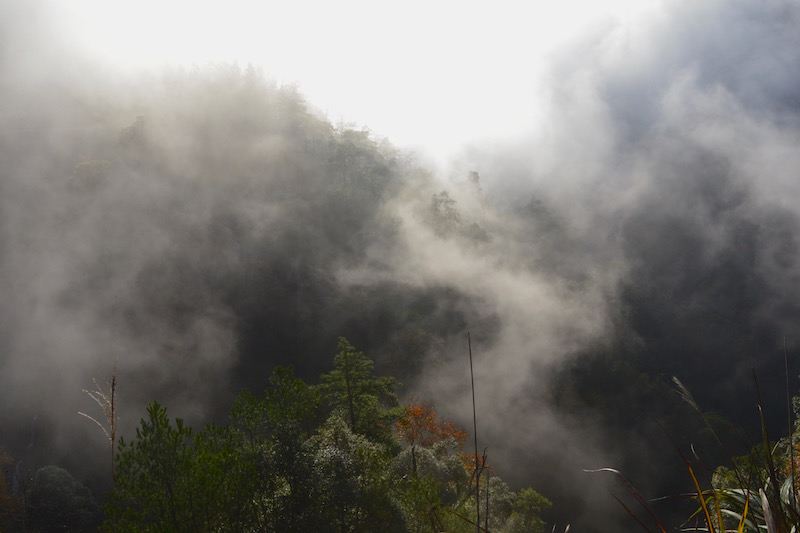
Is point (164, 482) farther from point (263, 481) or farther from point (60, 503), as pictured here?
point (60, 503)

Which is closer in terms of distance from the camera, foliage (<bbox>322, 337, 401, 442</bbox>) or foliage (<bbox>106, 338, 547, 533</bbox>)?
foliage (<bbox>106, 338, 547, 533</bbox>)

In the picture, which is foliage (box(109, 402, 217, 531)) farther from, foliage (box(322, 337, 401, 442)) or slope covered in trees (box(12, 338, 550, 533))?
foliage (box(322, 337, 401, 442))

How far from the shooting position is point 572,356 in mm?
85500

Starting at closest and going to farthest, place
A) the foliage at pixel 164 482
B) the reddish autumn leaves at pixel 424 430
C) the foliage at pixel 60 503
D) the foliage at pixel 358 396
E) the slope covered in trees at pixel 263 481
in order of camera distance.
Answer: the foliage at pixel 164 482
the slope covered in trees at pixel 263 481
the foliage at pixel 358 396
the foliage at pixel 60 503
the reddish autumn leaves at pixel 424 430

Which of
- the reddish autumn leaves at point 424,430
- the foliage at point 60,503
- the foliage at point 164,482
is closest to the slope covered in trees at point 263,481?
the foliage at point 164,482

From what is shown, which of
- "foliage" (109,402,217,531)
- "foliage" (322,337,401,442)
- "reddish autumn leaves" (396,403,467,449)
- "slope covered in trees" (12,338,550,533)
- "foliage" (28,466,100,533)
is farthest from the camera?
"reddish autumn leaves" (396,403,467,449)

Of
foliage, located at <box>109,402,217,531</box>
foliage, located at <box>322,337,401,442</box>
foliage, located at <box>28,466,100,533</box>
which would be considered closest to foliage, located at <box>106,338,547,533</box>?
foliage, located at <box>109,402,217,531</box>

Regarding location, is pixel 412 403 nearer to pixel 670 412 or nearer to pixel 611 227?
pixel 670 412

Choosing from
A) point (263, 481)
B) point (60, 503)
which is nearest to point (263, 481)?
point (263, 481)

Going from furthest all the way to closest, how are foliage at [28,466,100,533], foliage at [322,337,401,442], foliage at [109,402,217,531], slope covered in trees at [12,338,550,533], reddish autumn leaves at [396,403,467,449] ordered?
1. reddish autumn leaves at [396,403,467,449]
2. foliage at [28,466,100,533]
3. foliage at [322,337,401,442]
4. slope covered in trees at [12,338,550,533]
5. foliage at [109,402,217,531]

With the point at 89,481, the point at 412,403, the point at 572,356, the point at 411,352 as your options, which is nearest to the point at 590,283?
the point at 572,356

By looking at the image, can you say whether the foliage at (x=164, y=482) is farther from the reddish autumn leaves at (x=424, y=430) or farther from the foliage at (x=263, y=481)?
the reddish autumn leaves at (x=424, y=430)

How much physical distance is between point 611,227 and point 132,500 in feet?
453

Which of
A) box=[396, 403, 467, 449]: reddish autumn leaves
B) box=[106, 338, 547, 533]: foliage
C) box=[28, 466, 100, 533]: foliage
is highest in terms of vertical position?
box=[106, 338, 547, 533]: foliage
